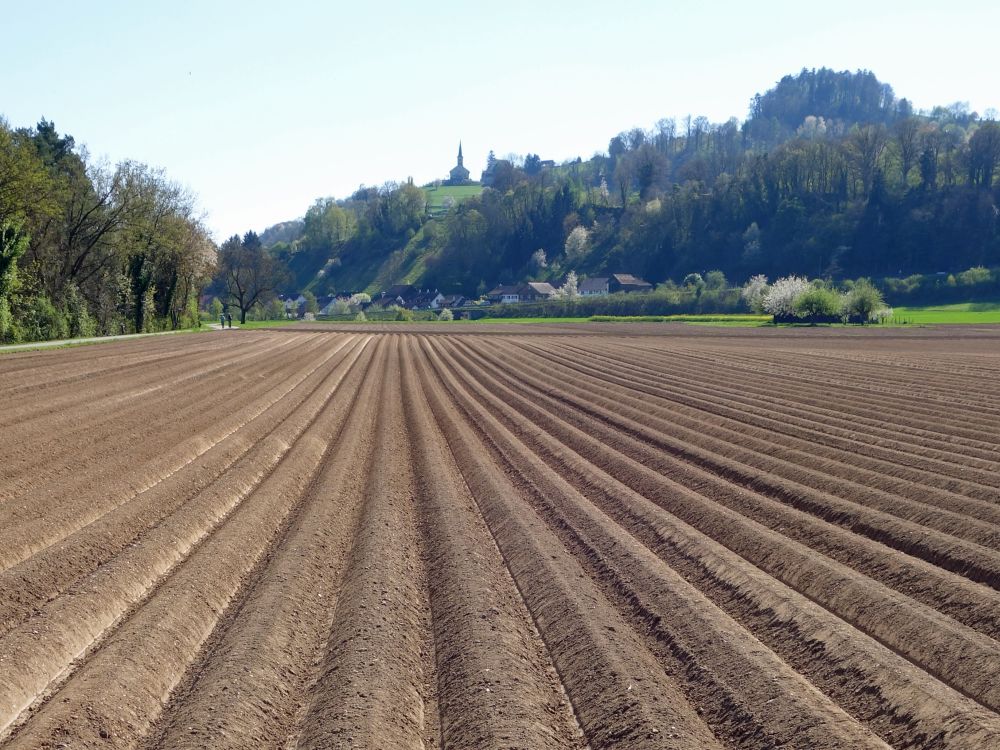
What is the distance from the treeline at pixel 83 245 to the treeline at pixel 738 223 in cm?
4903

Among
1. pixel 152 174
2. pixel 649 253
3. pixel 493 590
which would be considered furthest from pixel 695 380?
pixel 649 253

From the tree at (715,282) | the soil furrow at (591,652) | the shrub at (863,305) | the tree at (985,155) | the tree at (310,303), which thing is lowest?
the soil furrow at (591,652)

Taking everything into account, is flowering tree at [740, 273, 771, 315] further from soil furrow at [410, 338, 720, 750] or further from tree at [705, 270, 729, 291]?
soil furrow at [410, 338, 720, 750]

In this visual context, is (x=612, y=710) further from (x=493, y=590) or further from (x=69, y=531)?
A: (x=69, y=531)

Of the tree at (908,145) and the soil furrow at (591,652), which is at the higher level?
the tree at (908,145)

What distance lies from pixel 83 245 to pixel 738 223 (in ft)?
318

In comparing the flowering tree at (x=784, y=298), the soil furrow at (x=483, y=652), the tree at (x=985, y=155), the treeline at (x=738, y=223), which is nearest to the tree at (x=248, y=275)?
the treeline at (x=738, y=223)

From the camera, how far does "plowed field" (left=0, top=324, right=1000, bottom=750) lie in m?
6.22

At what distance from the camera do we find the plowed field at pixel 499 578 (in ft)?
20.4

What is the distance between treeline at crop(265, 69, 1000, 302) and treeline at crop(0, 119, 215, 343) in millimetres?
49035

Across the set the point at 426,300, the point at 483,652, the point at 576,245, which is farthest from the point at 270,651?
the point at 576,245

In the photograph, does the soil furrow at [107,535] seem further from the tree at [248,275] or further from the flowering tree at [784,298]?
the tree at [248,275]

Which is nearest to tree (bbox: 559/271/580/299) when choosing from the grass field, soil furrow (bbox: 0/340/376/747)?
the grass field

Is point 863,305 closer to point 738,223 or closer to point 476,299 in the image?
point 738,223
